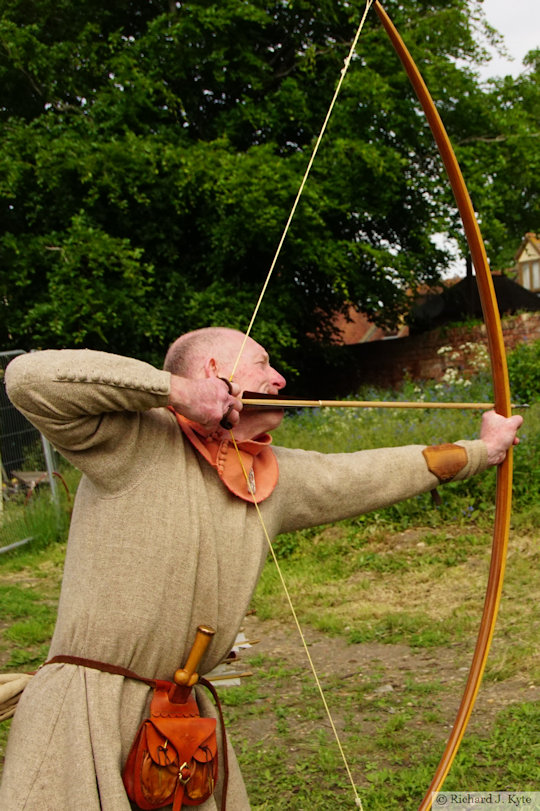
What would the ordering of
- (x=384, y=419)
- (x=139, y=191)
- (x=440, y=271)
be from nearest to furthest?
(x=384, y=419), (x=139, y=191), (x=440, y=271)

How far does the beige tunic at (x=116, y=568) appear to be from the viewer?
64.6 inches

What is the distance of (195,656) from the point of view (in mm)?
1761

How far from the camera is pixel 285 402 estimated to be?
1868 millimetres

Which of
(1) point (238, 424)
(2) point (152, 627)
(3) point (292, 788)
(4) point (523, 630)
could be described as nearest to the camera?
(2) point (152, 627)

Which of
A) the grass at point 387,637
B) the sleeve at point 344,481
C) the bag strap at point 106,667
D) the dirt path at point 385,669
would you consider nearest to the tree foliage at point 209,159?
the grass at point 387,637

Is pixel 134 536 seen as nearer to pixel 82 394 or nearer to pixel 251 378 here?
pixel 82 394

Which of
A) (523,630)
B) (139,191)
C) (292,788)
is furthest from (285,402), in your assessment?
(139,191)

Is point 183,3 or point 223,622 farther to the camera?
point 183,3

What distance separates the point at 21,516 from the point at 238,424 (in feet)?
18.6

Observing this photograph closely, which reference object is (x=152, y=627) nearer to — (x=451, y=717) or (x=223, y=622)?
(x=223, y=622)

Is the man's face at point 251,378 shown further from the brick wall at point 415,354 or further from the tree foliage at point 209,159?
the brick wall at point 415,354

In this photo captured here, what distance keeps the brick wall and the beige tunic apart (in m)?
9.27

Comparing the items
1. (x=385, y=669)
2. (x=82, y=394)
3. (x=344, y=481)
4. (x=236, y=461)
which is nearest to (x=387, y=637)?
(x=385, y=669)

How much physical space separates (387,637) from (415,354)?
826cm
